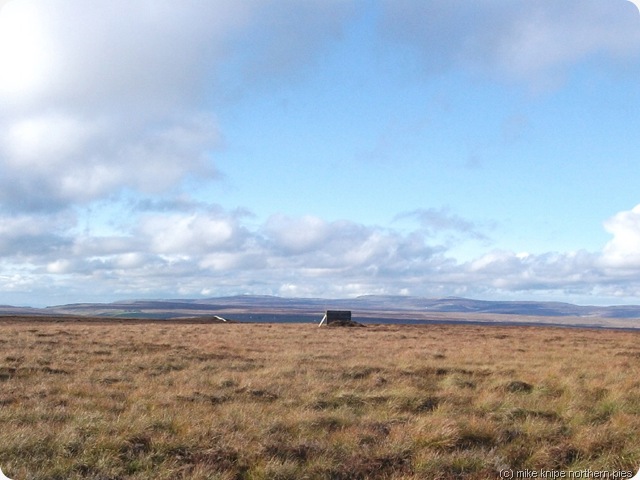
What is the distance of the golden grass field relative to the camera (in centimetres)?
809

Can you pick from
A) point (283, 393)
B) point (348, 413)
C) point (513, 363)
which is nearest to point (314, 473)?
point (348, 413)

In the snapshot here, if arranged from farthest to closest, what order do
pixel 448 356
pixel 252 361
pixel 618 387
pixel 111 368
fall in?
pixel 448 356 < pixel 252 361 < pixel 111 368 < pixel 618 387

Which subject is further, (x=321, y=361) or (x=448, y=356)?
(x=448, y=356)

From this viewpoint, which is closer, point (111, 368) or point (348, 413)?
point (348, 413)

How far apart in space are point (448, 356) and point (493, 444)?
43.3 feet

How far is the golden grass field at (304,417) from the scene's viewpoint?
26.6 ft

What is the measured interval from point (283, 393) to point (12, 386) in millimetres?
6337

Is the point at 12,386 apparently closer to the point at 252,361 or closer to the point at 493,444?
the point at 252,361

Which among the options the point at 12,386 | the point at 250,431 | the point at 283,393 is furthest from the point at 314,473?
the point at 12,386

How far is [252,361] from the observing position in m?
19.3

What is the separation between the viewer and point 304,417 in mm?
10453

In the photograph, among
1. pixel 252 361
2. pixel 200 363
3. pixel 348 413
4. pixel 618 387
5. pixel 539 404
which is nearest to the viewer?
pixel 348 413

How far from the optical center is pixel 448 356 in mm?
22453

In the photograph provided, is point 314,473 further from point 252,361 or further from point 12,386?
point 252,361
